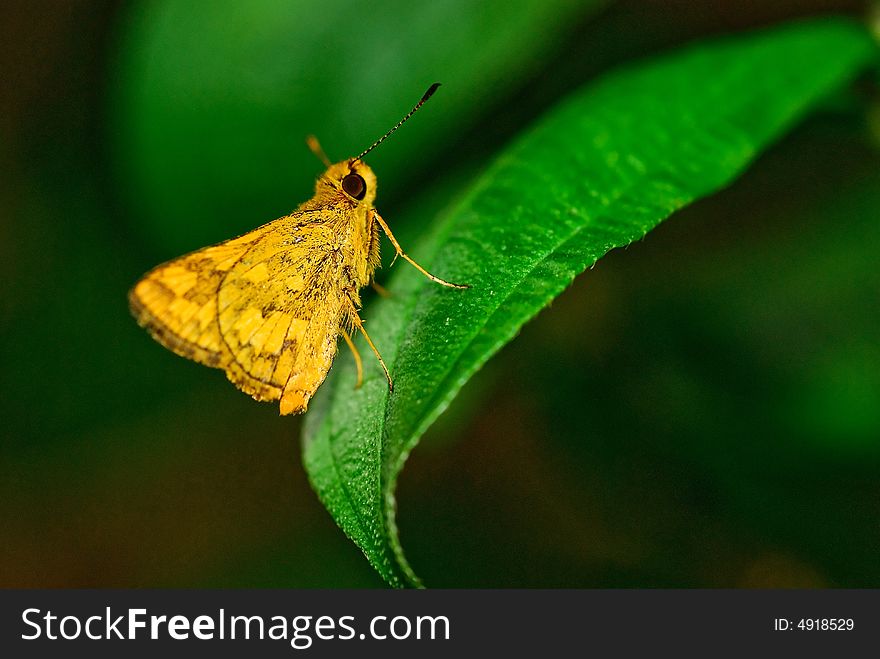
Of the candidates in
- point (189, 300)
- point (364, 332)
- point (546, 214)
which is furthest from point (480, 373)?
point (546, 214)

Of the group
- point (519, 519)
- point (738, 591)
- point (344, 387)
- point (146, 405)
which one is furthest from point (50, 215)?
point (738, 591)

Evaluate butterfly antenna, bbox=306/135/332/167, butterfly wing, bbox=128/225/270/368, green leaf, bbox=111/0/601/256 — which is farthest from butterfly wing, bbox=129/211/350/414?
green leaf, bbox=111/0/601/256

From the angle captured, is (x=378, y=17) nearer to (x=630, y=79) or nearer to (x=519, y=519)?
(x=630, y=79)

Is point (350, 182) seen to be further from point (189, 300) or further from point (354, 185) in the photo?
point (189, 300)

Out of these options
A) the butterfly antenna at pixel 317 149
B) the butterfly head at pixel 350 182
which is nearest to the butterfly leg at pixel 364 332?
the butterfly head at pixel 350 182

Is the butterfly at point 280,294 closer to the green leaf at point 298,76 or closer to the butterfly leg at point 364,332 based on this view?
the butterfly leg at point 364,332

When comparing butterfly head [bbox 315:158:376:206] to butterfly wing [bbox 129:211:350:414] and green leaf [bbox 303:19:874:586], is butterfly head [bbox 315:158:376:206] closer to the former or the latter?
butterfly wing [bbox 129:211:350:414]

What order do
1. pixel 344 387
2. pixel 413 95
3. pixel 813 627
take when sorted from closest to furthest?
pixel 344 387 → pixel 813 627 → pixel 413 95
